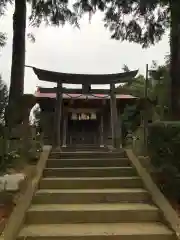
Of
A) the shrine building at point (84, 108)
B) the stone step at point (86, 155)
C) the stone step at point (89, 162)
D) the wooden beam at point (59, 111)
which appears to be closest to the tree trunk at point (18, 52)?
the shrine building at point (84, 108)

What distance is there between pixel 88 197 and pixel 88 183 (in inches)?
26.4

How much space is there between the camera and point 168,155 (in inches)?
253

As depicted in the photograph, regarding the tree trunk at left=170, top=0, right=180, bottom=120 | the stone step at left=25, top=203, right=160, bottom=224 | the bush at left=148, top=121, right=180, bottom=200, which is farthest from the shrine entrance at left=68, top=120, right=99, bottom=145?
the stone step at left=25, top=203, right=160, bottom=224

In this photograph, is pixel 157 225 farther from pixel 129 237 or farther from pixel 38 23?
pixel 38 23

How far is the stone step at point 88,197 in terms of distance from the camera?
252 inches

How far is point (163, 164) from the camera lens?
6516 mm

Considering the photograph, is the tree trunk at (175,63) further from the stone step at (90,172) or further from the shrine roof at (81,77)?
the shrine roof at (81,77)

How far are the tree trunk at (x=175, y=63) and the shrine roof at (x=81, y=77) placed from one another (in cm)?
427

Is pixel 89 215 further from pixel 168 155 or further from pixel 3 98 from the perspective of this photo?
pixel 3 98

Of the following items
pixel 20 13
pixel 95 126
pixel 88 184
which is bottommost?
pixel 88 184

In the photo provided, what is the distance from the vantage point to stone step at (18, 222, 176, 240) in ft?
16.4

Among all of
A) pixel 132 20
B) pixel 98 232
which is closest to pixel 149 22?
pixel 132 20

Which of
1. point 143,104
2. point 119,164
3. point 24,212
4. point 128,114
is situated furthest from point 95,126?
point 24,212

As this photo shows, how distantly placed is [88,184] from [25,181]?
124 cm
